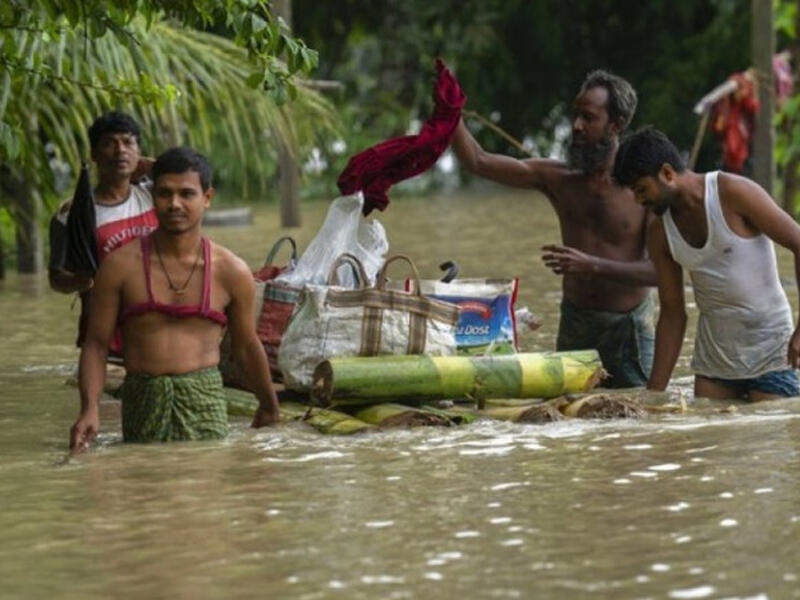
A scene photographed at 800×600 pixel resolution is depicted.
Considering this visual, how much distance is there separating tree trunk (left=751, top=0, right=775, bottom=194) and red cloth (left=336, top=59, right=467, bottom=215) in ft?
23.6

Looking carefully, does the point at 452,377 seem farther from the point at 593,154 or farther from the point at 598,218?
the point at 593,154

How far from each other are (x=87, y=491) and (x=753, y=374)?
2.85 meters

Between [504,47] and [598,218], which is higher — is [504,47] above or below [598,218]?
above

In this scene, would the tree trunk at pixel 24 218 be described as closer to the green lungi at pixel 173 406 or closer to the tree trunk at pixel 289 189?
the tree trunk at pixel 289 189

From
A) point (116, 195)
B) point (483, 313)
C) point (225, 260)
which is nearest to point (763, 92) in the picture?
point (483, 313)

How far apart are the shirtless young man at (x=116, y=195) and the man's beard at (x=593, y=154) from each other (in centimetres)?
174

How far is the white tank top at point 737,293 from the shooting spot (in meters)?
8.56

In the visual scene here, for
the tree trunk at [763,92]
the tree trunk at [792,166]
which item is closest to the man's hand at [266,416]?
the tree trunk at [763,92]

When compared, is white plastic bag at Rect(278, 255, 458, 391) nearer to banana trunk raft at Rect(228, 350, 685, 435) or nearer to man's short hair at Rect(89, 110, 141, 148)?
banana trunk raft at Rect(228, 350, 685, 435)

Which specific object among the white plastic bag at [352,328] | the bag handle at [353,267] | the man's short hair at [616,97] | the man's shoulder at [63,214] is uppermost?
the man's short hair at [616,97]

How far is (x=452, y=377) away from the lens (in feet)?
28.1

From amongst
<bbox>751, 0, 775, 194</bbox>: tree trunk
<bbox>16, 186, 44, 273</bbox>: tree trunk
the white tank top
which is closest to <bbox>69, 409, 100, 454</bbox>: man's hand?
the white tank top

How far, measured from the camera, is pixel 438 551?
5957mm

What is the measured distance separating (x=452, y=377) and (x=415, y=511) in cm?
203
